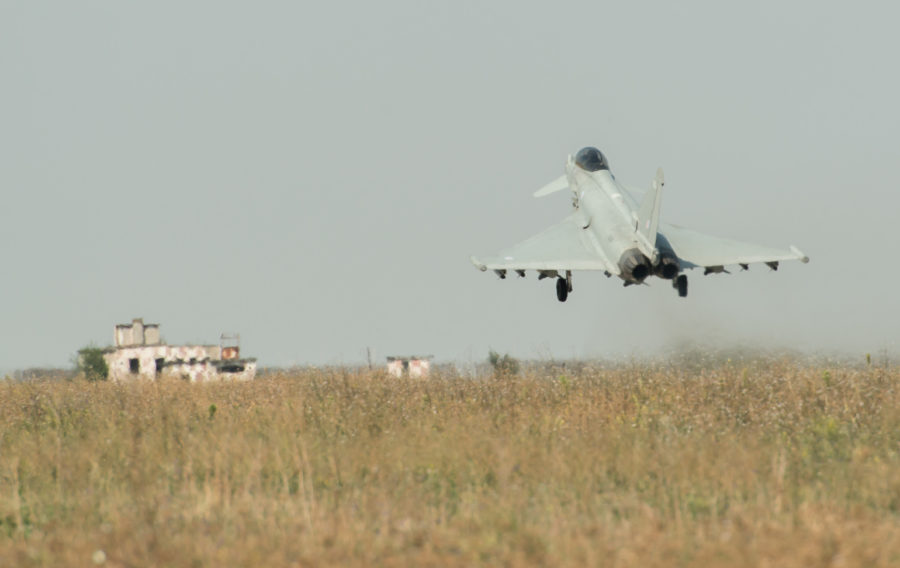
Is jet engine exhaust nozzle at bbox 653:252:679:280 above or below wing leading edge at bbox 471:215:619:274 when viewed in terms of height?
below

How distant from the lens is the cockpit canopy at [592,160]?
916 inches

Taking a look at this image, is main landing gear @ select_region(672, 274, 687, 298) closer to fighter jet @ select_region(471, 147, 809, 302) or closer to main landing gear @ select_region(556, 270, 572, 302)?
fighter jet @ select_region(471, 147, 809, 302)

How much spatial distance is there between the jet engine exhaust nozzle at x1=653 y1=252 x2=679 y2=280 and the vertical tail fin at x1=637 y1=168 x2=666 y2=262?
0.60 feet

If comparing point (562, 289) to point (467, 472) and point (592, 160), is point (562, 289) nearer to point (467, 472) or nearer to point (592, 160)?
point (592, 160)

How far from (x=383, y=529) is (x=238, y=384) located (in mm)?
12485

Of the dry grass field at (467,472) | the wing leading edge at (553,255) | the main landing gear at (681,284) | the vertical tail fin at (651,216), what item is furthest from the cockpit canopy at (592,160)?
the dry grass field at (467,472)

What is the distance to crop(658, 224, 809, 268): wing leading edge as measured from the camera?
19.8 metres

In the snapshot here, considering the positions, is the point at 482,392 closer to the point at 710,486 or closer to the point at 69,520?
the point at 710,486

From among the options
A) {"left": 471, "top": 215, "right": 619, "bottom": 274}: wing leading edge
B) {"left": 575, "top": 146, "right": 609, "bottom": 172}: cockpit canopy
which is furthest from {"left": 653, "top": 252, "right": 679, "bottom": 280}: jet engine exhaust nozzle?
{"left": 575, "top": 146, "right": 609, "bottom": 172}: cockpit canopy

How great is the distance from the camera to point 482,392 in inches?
638

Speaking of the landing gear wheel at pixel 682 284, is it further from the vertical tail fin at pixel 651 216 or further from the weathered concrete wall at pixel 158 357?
the weathered concrete wall at pixel 158 357

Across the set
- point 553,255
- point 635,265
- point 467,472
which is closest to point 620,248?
point 635,265

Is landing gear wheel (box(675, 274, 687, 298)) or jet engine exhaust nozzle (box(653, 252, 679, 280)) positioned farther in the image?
landing gear wheel (box(675, 274, 687, 298))

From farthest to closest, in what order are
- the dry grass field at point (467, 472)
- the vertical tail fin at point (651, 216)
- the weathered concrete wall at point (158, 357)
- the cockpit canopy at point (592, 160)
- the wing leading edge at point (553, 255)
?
the weathered concrete wall at point (158, 357), the cockpit canopy at point (592, 160), the wing leading edge at point (553, 255), the vertical tail fin at point (651, 216), the dry grass field at point (467, 472)
